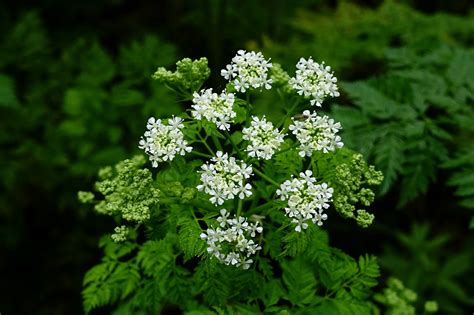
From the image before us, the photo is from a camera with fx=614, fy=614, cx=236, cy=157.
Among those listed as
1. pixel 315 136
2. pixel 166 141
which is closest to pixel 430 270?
pixel 315 136

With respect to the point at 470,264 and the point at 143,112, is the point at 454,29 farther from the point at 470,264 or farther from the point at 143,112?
the point at 143,112

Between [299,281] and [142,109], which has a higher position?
[299,281]

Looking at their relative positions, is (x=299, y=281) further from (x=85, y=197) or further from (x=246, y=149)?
(x=85, y=197)

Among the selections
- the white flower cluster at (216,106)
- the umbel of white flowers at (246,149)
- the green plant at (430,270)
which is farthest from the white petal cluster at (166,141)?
the green plant at (430,270)

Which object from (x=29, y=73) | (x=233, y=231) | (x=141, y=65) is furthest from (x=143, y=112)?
(x=233, y=231)

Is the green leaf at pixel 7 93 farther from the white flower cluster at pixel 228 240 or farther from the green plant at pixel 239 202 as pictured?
the white flower cluster at pixel 228 240

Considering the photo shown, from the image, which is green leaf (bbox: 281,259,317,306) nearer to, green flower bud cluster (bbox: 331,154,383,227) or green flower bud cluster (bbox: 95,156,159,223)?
green flower bud cluster (bbox: 331,154,383,227)

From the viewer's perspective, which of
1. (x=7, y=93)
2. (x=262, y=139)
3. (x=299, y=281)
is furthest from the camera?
(x=7, y=93)
